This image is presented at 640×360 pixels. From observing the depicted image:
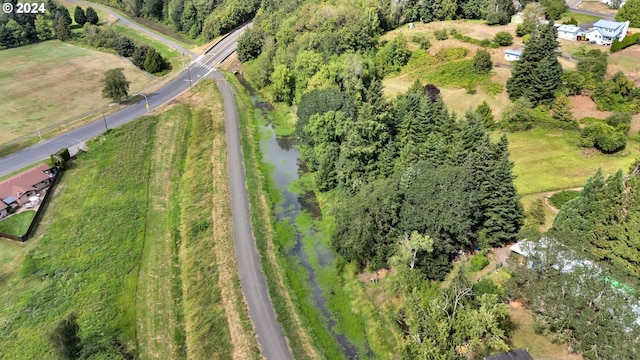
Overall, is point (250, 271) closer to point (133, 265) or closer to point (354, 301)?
point (354, 301)

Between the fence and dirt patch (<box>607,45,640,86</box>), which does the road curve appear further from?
dirt patch (<box>607,45,640,86</box>)

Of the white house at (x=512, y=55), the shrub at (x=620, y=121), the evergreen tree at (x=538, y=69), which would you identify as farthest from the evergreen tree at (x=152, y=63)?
the shrub at (x=620, y=121)

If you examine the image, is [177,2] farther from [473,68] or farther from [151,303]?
[151,303]


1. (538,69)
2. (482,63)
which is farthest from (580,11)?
(538,69)

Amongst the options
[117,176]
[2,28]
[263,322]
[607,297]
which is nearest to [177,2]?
[2,28]

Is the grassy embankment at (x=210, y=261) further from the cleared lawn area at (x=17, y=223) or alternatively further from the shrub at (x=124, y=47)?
the shrub at (x=124, y=47)
